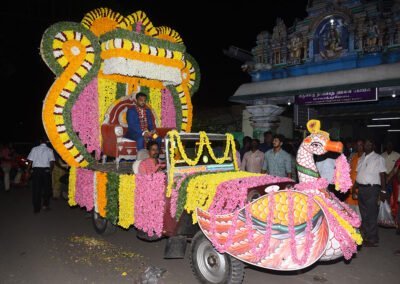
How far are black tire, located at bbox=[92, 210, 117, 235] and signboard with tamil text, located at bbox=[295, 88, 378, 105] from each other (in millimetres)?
7447

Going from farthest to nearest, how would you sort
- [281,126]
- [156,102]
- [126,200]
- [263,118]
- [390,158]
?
[281,126], [263,118], [156,102], [390,158], [126,200]

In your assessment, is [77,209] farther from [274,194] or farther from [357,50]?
[357,50]

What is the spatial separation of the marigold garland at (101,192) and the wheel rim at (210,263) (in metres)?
2.35

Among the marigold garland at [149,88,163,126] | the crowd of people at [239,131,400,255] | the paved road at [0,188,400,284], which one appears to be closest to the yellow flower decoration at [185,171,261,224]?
the paved road at [0,188,400,284]

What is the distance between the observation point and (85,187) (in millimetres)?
6578

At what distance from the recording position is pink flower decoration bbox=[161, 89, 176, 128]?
331 inches

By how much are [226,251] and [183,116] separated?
512cm

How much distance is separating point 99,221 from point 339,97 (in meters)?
7.85

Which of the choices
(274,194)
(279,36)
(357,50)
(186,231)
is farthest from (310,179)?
(279,36)

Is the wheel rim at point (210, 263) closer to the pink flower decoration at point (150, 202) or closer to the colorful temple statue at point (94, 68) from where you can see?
the pink flower decoration at point (150, 202)

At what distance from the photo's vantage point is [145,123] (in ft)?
23.7

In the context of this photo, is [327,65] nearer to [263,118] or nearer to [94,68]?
[263,118]

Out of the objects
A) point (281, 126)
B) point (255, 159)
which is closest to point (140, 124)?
point (255, 159)

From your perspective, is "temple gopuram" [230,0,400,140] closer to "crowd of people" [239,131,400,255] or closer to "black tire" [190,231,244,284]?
"crowd of people" [239,131,400,255]
